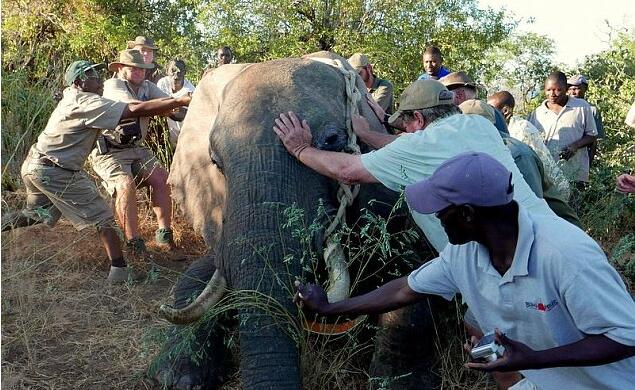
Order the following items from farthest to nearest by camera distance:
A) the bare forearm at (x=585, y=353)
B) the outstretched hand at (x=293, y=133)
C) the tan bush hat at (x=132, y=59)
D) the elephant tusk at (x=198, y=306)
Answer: the tan bush hat at (x=132, y=59) < the outstretched hand at (x=293, y=133) < the elephant tusk at (x=198, y=306) < the bare forearm at (x=585, y=353)

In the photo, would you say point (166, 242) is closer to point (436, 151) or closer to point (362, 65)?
point (362, 65)

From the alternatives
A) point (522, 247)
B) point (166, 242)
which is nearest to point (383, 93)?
point (166, 242)

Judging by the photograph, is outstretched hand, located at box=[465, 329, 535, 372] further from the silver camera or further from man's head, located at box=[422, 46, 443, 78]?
man's head, located at box=[422, 46, 443, 78]

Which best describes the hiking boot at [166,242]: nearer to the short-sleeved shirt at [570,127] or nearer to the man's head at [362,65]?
the man's head at [362,65]

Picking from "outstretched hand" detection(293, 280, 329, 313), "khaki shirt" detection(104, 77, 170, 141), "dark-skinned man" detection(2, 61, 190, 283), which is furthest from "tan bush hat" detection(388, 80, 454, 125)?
"khaki shirt" detection(104, 77, 170, 141)

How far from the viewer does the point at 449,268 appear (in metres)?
3.52

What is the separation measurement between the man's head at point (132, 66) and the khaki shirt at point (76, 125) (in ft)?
4.24

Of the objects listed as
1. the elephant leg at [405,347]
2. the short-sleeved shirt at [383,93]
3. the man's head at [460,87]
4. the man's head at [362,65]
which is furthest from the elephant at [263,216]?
the short-sleeved shirt at [383,93]

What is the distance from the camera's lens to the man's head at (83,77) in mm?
7359

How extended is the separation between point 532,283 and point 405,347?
2105 millimetres

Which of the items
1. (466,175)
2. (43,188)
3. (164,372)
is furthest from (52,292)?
(466,175)

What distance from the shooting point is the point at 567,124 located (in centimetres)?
950

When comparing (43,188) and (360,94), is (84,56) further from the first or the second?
(360,94)

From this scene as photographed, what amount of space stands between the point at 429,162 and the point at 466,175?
1454mm
